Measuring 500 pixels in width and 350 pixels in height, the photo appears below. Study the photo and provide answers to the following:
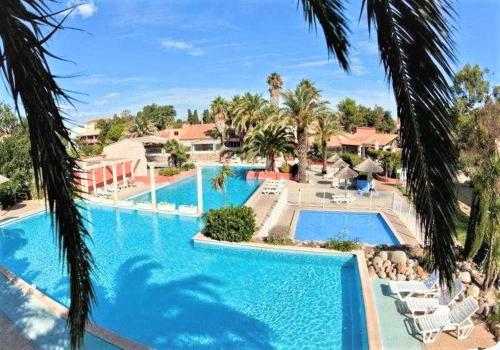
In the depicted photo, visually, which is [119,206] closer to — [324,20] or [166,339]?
[166,339]

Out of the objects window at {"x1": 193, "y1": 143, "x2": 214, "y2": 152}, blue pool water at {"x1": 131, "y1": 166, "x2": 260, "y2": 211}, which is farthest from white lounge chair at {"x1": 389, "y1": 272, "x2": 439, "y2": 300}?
window at {"x1": 193, "y1": 143, "x2": 214, "y2": 152}

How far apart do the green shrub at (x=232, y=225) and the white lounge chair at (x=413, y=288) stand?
657 cm

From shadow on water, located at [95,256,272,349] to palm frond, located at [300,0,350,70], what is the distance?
27.0 feet

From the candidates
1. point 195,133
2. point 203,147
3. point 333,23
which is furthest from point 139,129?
point 333,23

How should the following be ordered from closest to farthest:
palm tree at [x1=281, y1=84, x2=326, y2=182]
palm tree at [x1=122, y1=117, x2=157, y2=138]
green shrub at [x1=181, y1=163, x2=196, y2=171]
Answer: palm tree at [x1=281, y1=84, x2=326, y2=182], green shrub at [x1=181, y1=163, x2=196, y2=171], palm tree at [x1=122, y1=117, x2=157, y2=138]

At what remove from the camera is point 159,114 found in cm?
8194

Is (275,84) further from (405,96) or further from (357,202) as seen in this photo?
(405,96)

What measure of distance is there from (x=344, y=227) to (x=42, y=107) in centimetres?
1735

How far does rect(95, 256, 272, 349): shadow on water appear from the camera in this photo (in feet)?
30.6

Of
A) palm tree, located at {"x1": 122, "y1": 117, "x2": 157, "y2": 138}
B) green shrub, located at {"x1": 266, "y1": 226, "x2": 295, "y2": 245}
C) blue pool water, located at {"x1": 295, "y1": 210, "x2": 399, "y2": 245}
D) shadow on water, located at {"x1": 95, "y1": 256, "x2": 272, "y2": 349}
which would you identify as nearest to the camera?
shadow on water, located at {"x1": 95, "y1": 256, "x2": 272, "y2": 349}

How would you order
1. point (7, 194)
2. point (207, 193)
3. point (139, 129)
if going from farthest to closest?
point (139, 129) → point (207, 193) → point (7, 194)

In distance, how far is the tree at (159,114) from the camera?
79.0 meters

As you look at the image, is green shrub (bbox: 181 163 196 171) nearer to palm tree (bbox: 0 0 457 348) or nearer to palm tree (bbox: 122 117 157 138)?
palm tree (bbox: 122 117 157 138)

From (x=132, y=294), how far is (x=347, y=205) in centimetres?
1346
